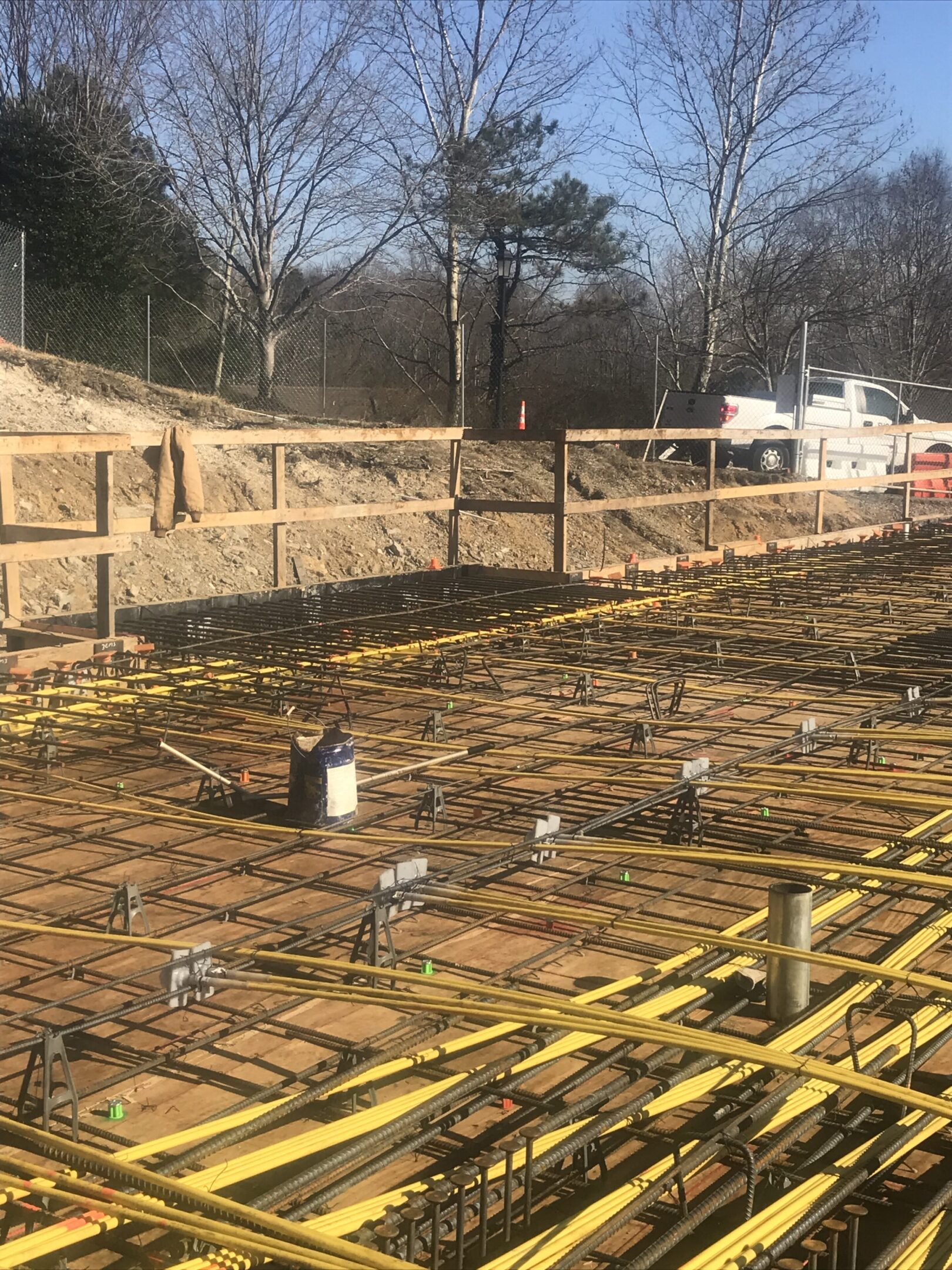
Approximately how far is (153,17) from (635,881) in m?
20.8

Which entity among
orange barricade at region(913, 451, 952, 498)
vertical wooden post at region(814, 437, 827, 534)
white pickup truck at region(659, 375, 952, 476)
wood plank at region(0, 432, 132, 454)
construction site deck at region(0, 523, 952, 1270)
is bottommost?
construction site deck at region(0, 523, 952, 1270)

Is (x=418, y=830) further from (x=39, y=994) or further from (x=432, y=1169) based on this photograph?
(x=432, y=1169)

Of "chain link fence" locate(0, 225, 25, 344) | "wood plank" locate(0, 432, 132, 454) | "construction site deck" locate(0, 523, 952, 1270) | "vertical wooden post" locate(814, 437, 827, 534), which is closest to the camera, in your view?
"construction site deck" locate(0, 523, 952, 1270)

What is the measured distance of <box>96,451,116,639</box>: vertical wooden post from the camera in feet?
23.7

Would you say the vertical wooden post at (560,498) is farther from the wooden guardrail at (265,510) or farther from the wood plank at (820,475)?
the wood plank at (820,475)

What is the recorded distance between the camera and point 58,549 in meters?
6.86

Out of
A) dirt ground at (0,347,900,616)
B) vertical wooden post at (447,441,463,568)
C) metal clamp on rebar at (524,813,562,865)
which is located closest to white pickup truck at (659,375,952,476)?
dirt ground at (0,347,900,616)

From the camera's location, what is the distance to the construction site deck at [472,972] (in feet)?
7.49

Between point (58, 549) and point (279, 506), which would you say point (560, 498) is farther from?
point (58, 549)

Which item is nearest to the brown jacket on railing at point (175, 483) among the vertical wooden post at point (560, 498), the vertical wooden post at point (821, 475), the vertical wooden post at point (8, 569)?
the vertical wooden post at point (8, 569)

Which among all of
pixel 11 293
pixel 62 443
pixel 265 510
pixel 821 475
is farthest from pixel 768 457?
pixel 62 443

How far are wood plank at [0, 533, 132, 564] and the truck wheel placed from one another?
15.0 metres

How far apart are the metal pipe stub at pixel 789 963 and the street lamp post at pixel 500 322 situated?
22.2 m

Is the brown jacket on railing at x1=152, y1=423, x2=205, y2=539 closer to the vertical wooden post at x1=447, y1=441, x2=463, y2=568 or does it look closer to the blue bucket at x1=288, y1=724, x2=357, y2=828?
the vertical wooden post at x1=447, y1=441, x2=463, y2=568
